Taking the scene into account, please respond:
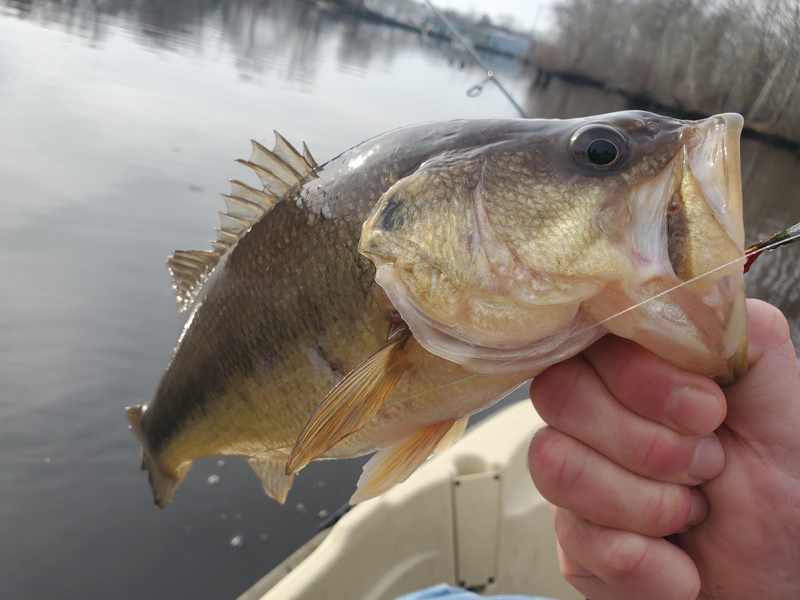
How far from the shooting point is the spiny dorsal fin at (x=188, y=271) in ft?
5.60

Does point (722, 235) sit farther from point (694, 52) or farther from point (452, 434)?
point (694, 52)

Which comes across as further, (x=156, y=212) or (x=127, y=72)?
(x=127, y=72)

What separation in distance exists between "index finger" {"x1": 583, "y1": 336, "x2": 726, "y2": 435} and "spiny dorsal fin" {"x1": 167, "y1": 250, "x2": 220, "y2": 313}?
1.31 metres

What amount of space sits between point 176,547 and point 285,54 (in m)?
21.5

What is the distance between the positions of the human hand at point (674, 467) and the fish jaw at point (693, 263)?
116 mm

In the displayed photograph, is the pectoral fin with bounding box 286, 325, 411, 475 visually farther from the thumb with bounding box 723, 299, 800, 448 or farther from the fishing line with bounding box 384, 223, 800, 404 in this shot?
the thumb with bounding box 723, 299, 800, 448

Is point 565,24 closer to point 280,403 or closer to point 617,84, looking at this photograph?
point 617,84

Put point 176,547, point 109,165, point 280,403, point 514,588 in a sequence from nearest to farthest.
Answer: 1. point 280,403
2. point 514,588
3. point 176,547
4. point 109,165

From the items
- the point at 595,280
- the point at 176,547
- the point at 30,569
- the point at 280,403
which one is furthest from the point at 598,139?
the point at 30,569

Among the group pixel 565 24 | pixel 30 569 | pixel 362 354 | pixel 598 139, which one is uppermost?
pixel 565 24

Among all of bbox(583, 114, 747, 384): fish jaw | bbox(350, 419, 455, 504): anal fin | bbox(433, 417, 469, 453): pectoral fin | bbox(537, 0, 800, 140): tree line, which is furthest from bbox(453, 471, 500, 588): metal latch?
bbox(537, 0, 800, 140): tree line

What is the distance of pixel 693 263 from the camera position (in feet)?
2.53

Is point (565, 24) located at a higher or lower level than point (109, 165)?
higher

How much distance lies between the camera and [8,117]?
24.9 ft
